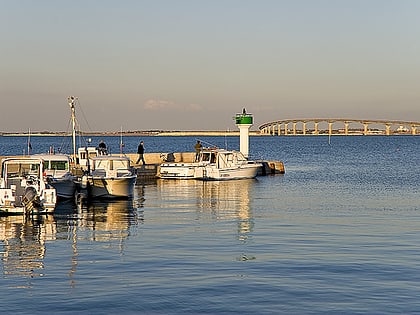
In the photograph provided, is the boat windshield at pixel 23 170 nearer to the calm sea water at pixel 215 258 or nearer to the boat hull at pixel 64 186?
the boat hull at pixel 64 186

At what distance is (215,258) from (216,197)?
19.5 m

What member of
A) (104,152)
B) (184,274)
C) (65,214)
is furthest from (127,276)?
(104,152)

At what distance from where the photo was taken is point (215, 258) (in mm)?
20703

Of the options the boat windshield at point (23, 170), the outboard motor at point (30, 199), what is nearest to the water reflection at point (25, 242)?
the outboard motor at point (30, 199)

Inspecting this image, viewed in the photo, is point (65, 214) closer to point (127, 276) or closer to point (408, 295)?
point (127, 276)

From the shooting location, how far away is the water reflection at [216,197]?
30.9 meters

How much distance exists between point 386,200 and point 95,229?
17543 mm

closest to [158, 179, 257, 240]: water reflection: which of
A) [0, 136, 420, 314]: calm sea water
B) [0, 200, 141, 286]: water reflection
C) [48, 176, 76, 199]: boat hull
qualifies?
[0, 136, 420, 314]: calm sea water

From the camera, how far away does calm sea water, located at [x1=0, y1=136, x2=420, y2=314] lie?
622 inches

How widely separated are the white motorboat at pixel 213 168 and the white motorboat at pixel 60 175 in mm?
14683

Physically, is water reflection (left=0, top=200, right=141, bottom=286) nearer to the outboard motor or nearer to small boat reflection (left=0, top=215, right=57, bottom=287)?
small boat reflection (left=0, top=215, right=57, bottom=287)

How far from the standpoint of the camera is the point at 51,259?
20562 mm

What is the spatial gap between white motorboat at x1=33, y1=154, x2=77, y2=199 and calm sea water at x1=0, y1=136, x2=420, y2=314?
1371 millimetres

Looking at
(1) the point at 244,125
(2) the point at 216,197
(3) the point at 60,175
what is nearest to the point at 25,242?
(3) the point at 60,175
